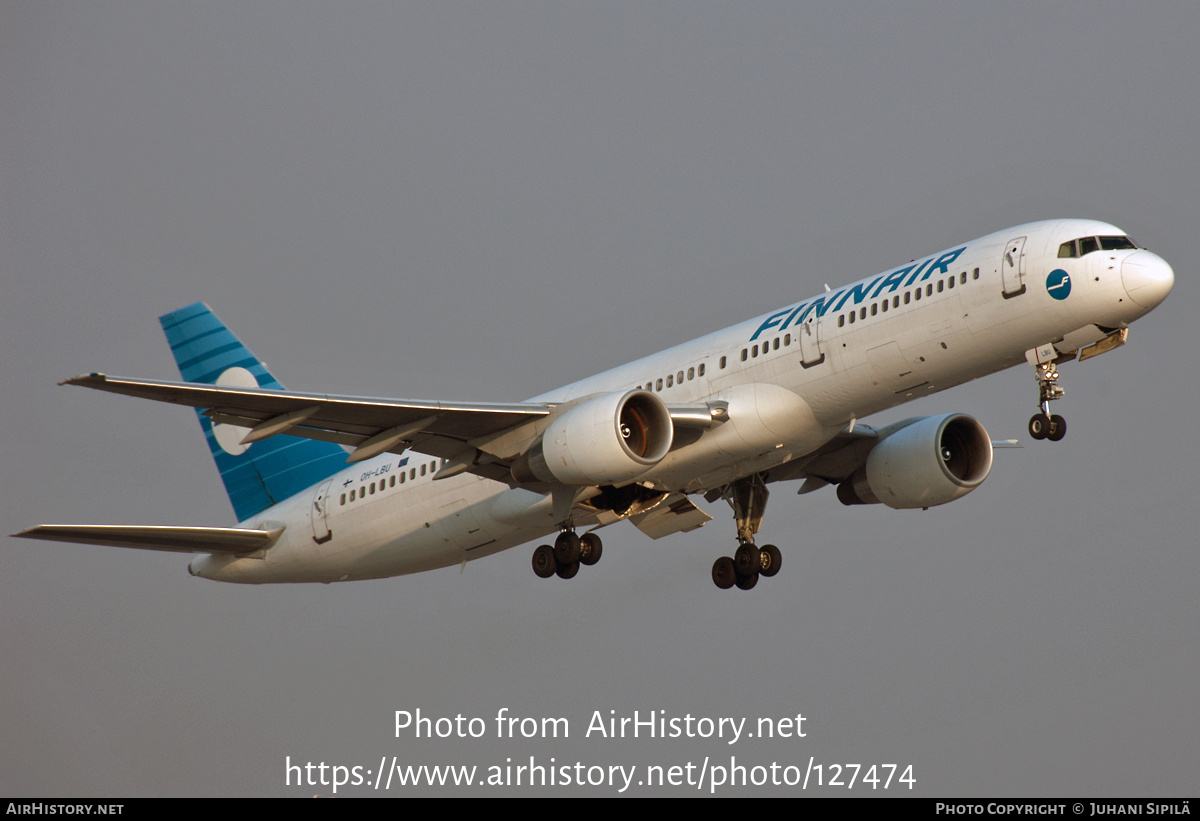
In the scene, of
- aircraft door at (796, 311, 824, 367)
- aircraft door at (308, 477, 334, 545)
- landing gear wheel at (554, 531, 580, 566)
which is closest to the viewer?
aircraft door at (796, 311, 824, 367)

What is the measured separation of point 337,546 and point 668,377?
9.72 m

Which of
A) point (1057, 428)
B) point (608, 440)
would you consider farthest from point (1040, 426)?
point (608, 440)

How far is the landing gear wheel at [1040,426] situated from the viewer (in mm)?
27500

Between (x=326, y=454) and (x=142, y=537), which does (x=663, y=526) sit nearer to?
(x=326, y=454)

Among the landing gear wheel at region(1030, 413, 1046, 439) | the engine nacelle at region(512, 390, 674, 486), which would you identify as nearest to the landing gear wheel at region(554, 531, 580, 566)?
the engine nacelle at region(512, 390, 674, 486)

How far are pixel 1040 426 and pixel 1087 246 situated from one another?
3.47m

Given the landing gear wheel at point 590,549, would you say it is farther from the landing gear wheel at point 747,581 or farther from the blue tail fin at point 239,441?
the blue tail fin at point 239,441

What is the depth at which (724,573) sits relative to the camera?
34250 mm

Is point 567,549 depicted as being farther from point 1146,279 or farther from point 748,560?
point 1146,279

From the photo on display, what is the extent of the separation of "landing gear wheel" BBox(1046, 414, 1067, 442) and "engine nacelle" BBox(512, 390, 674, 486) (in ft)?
23.3

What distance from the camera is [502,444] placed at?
99.8 feet

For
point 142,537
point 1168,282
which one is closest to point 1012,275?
point 1168,282

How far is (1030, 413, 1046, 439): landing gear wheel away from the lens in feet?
90.2

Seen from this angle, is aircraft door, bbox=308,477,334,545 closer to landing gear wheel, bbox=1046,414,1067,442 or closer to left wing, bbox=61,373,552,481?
left wing, bbox=61,373,552,481
